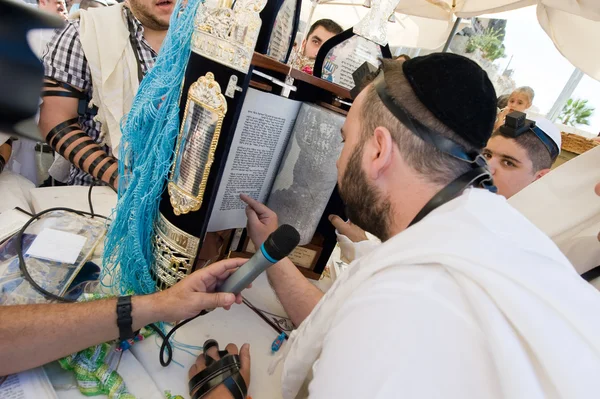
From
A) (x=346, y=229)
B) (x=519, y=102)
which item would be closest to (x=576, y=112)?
(x=519, y=102)

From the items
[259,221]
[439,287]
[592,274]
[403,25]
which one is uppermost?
[403,25]

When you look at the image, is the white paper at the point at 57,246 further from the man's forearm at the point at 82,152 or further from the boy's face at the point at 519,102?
the boy's face at the point at 519,102

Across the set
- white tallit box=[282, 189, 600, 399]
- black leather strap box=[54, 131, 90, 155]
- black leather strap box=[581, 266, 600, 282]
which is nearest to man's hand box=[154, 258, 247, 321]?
white tallit box=[282, 189, 600, 399]

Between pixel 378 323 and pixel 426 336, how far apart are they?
0.18 feet

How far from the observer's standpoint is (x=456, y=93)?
59 centimetres

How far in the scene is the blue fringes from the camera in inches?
25.5

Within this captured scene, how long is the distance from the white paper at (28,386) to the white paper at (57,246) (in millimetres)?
233

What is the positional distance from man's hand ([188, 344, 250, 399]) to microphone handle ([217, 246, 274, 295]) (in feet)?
0.42

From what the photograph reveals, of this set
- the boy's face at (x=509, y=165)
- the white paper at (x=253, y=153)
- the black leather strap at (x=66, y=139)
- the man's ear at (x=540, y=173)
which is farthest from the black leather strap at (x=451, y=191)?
the man's ear at (x=540, y=173)

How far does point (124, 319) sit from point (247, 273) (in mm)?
236

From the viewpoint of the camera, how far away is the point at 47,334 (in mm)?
520

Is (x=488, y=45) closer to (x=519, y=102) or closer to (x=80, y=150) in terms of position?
(x=519, y=102)

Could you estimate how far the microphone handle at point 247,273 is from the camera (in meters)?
0.59

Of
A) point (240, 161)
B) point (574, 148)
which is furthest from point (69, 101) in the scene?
point (574, 148)
